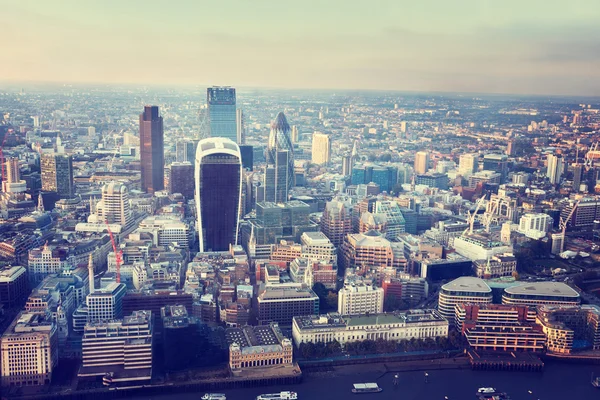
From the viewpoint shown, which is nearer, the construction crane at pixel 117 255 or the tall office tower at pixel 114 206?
the construction crane at pixel 117 255

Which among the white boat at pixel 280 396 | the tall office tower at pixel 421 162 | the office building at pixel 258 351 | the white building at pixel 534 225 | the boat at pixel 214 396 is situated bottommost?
the boat at pixel 214 396

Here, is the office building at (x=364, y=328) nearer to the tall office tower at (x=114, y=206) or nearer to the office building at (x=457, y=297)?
the office building at (x=457, y=297)

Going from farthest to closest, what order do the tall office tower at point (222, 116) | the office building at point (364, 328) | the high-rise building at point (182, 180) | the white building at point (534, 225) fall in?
the tall office tower at point (222, 116) < the high-rise building at point (182, 180) < the white building at point (534, 225) < the office building at point (364, 328)

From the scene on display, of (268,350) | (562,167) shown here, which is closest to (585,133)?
(562,167)

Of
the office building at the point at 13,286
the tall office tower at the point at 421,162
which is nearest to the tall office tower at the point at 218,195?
the office building at the point at 13,286

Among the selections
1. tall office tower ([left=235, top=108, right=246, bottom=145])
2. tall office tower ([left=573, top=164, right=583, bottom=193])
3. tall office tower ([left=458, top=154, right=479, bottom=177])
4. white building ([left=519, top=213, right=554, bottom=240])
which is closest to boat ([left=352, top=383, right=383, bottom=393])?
white building ([left=519, top=213, right=554, bottom=240])

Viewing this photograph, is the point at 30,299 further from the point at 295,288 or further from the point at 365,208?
the point at 365,208

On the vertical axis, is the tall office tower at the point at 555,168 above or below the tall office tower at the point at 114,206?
above
